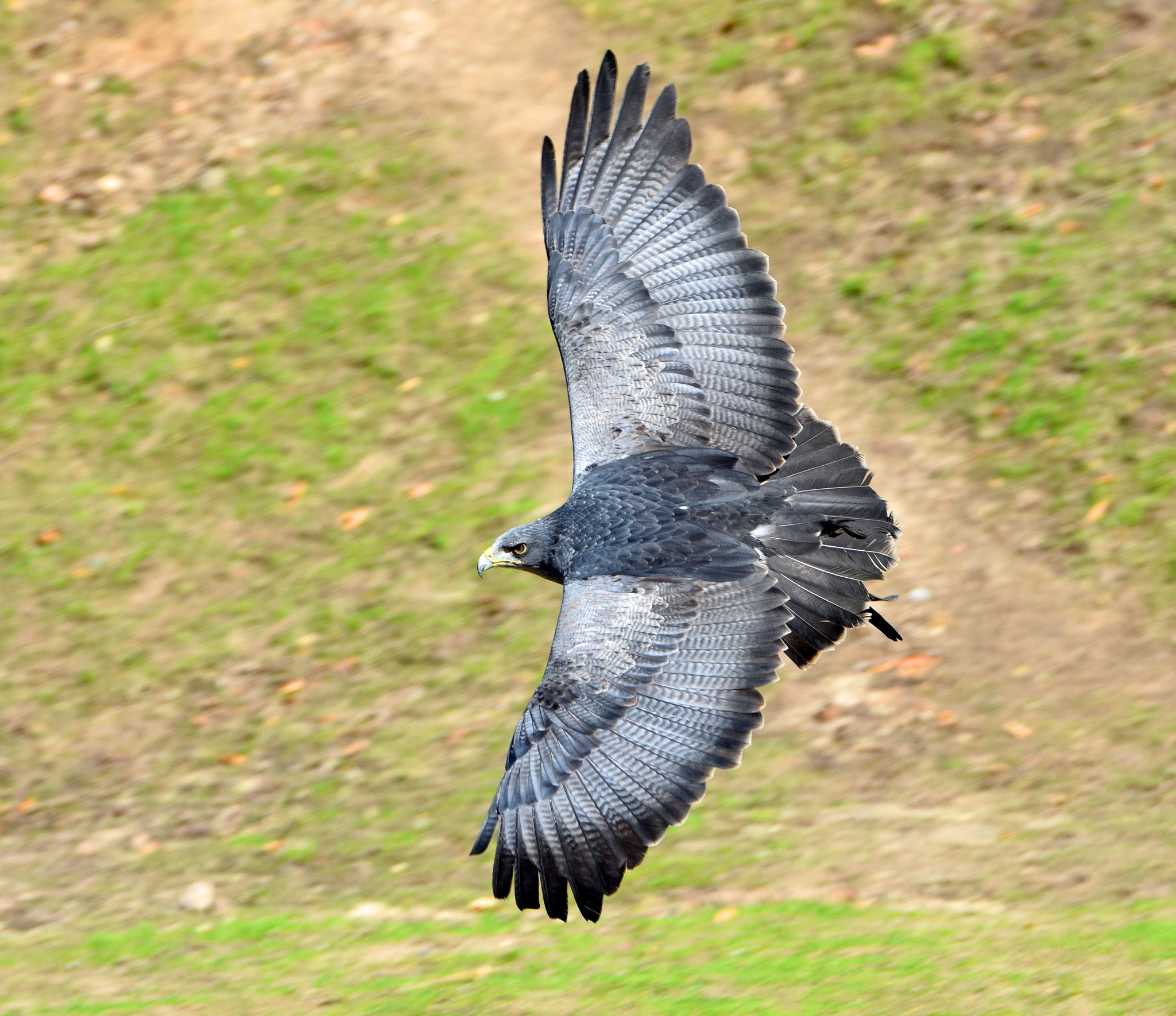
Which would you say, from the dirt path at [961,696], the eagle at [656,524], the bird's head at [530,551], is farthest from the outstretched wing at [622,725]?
the dirt path at [961,696]

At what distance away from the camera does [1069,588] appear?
902cm

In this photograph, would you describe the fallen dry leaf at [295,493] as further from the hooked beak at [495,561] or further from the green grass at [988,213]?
the hooked beak at [495,561]

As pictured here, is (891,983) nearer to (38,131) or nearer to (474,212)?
(474,212)

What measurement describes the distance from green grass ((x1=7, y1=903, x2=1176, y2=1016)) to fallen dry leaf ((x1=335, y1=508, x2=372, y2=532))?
3.88 metres

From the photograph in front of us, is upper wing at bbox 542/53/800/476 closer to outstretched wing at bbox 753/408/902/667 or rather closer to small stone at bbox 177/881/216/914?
outstretched wing at bbox 753/408/902/667

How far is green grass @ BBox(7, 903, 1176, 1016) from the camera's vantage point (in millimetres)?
5930

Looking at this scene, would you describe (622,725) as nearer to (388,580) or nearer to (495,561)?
(495,561)

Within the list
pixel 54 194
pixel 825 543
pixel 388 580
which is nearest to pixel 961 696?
pixel 825 543

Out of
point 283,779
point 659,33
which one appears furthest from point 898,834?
point 659,33

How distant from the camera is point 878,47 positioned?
1340cm

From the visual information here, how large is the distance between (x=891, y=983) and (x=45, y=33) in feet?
45.9

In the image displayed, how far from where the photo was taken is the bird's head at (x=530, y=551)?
22.3 ft

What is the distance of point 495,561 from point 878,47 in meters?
8.31

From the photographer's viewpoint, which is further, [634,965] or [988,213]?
[988,213]
